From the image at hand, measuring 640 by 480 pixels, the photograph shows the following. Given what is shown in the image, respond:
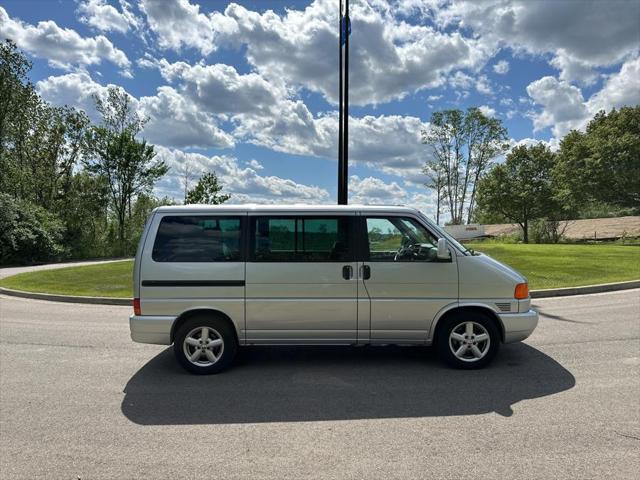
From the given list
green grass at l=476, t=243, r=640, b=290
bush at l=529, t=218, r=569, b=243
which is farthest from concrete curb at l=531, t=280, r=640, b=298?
bush at l=529, t=218, r=569, b=243

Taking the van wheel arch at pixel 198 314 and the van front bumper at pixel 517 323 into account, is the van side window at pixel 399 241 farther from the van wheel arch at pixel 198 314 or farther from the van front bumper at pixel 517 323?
the van wheel arch at pixel 198 314

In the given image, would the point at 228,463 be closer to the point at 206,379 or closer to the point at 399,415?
the point at 399,415

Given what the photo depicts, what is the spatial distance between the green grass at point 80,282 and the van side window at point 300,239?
23.9 ft

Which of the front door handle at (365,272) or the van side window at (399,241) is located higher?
the van side window at (399,241)

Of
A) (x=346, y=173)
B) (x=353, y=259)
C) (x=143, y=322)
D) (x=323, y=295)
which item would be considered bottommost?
(x=143, y=322)

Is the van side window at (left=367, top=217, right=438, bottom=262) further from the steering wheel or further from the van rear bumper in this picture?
the van rear bumper

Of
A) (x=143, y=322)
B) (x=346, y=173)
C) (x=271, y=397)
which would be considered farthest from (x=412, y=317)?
(x=346, y=173)

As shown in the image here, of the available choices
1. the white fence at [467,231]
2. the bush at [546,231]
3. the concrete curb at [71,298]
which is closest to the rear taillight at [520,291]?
the concrete curb at [71,298]

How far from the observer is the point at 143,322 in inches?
195

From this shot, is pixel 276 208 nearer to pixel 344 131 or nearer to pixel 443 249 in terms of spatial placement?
pixel 443 249

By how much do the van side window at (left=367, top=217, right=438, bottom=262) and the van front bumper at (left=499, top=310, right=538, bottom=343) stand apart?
111 cm

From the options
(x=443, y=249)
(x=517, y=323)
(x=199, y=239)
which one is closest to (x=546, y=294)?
(x=517, y=323)

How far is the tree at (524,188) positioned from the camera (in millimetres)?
38875

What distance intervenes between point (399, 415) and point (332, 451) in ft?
2.87
